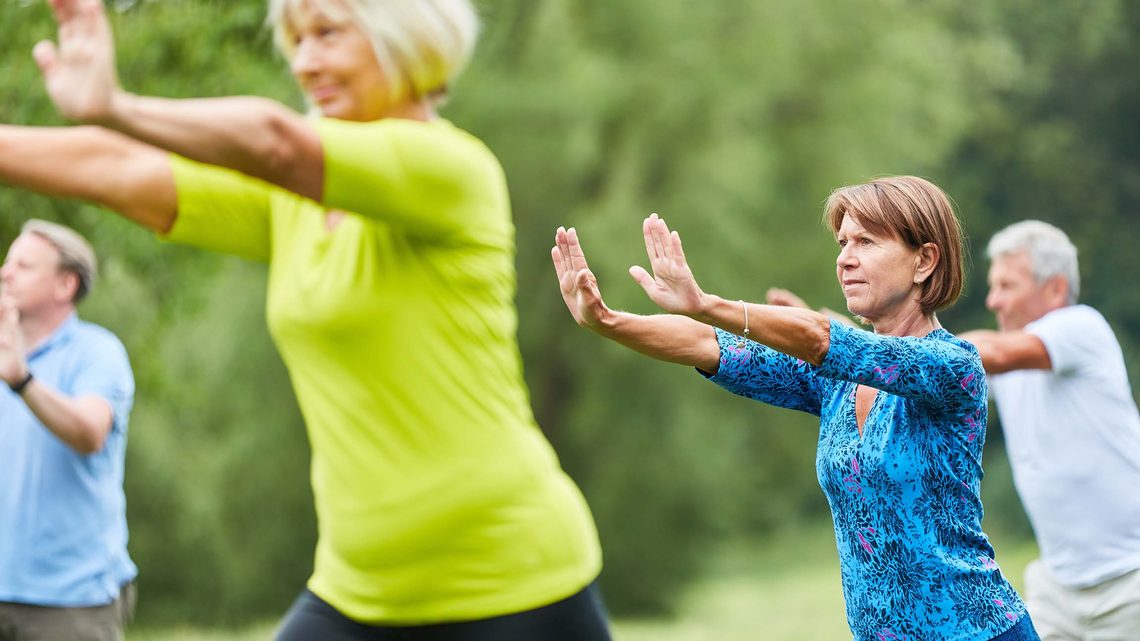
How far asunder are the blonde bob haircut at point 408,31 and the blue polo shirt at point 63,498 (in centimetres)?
236

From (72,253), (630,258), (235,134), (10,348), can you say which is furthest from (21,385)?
(630,258)

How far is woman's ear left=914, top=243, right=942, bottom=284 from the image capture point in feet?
9.77

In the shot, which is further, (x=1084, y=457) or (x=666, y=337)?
(x=1084, y=457)

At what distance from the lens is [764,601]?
1809 cm

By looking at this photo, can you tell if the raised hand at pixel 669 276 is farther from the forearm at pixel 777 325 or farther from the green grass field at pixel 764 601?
the green grass field at pixel 764 601

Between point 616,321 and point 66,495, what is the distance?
2.64 m

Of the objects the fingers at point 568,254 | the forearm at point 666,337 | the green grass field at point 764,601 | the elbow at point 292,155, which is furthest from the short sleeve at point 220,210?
the green grass field at point 764,601

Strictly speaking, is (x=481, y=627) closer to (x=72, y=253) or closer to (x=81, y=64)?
(x=81, y=64)

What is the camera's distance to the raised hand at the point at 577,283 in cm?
260

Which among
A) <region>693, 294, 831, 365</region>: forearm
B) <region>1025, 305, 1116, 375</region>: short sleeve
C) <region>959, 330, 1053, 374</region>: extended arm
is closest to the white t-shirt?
<region>1025, 305, 1116, 375</region>: short sleeve

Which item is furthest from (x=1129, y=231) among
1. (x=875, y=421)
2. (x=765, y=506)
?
(x=875, y=421)

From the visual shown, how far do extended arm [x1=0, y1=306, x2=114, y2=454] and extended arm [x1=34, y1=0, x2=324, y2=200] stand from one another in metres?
2.33

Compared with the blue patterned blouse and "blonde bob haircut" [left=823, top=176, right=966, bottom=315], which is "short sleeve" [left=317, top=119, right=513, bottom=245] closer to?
the blue patterned blouse

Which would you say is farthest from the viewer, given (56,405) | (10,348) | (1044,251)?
(1044,251)
